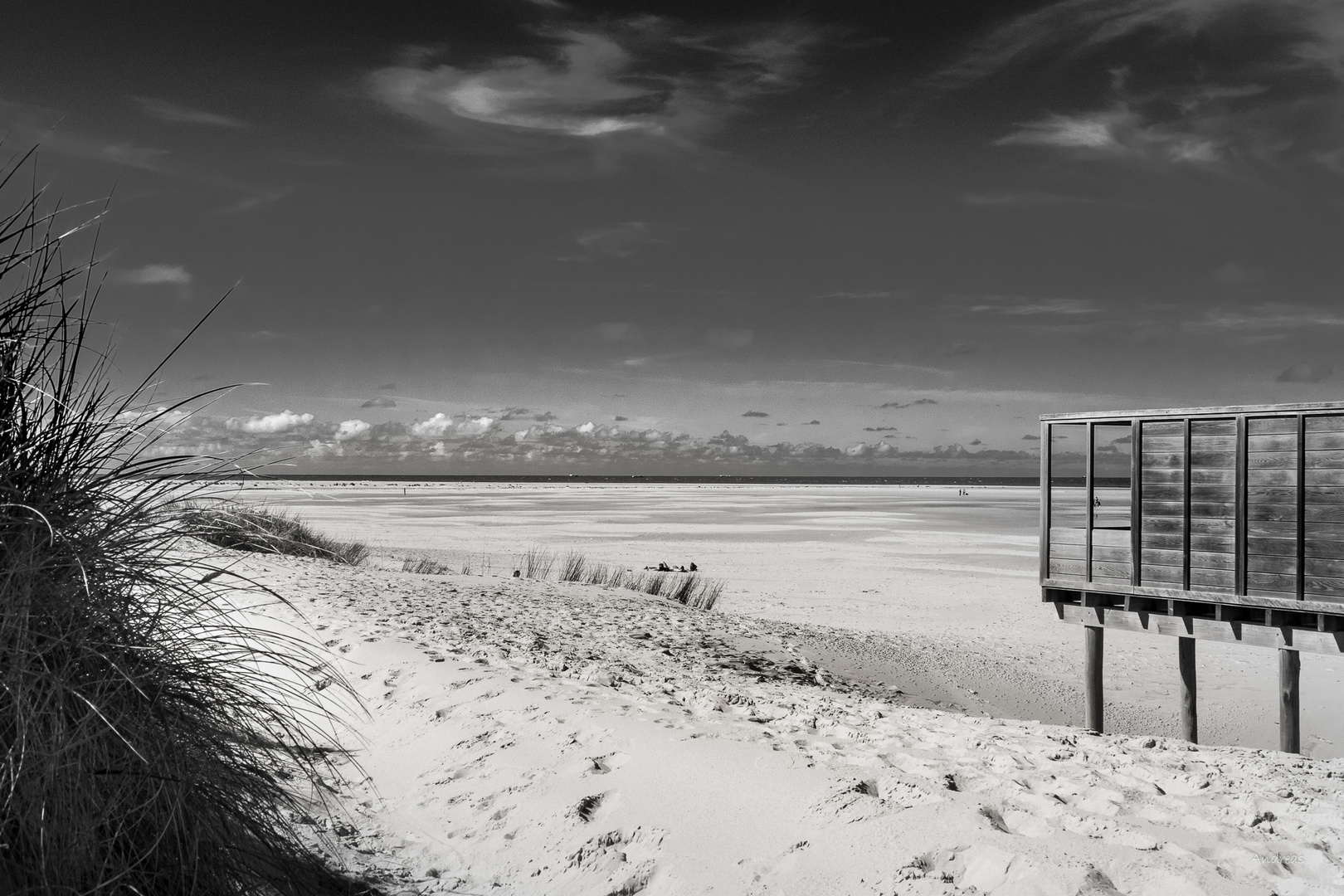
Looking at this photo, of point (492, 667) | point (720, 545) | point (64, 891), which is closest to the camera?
point (64, 891)

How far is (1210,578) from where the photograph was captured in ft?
29.2

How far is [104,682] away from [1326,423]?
961cm

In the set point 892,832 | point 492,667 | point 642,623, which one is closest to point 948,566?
point 642,623

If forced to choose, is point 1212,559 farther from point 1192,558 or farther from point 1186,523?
point 1186,523

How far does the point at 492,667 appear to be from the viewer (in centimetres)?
761

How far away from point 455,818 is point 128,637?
8.77 feet

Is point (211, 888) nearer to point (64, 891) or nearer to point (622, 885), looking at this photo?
point (64, 891)

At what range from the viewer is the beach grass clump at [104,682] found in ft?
9.34

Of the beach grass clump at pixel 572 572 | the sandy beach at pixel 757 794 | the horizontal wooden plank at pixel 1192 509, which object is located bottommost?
the beach grass clump at pixel 572 572

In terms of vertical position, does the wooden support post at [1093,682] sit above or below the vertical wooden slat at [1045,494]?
below

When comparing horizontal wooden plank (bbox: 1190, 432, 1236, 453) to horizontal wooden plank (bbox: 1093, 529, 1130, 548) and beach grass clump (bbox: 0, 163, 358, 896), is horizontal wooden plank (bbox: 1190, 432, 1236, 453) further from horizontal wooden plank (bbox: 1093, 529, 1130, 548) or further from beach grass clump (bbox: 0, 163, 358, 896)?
beach grass clump (bbox: 0, 163, 358, 896)

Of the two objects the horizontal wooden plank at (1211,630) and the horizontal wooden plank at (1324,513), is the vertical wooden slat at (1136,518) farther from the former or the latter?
the horizontal wooden plank at (1324,513)

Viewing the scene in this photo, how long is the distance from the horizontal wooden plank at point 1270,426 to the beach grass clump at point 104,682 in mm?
8909

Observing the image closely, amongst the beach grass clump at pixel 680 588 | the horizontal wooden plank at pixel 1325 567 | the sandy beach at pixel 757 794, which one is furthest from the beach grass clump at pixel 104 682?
the beach grass clump at pixel 680 588
